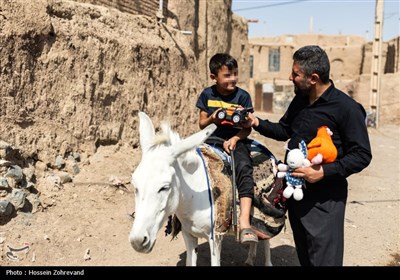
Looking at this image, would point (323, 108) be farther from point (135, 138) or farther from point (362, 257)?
point (135, 138)

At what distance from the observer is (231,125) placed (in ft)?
11.5

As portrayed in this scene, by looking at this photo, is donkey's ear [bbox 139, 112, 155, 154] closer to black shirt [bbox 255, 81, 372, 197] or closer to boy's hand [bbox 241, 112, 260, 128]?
boy's hand [bbox 241, 112, 260, 128]

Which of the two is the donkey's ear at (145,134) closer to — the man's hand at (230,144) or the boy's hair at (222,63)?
the man's hand at (230,144)

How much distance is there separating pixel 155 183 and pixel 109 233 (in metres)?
2.98

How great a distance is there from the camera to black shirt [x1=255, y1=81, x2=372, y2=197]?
244cm

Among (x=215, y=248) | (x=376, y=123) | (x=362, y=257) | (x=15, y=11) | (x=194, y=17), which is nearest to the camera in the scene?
(x=215, y=248)

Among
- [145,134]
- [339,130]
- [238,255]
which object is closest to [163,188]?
[145,134]

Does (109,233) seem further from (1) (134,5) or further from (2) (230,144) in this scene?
(1) (134,5)

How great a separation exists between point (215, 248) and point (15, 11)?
425 centimetres

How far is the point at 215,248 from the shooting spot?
3158 mm

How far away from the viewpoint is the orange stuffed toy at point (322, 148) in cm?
246

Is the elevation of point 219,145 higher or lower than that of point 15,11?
lower
